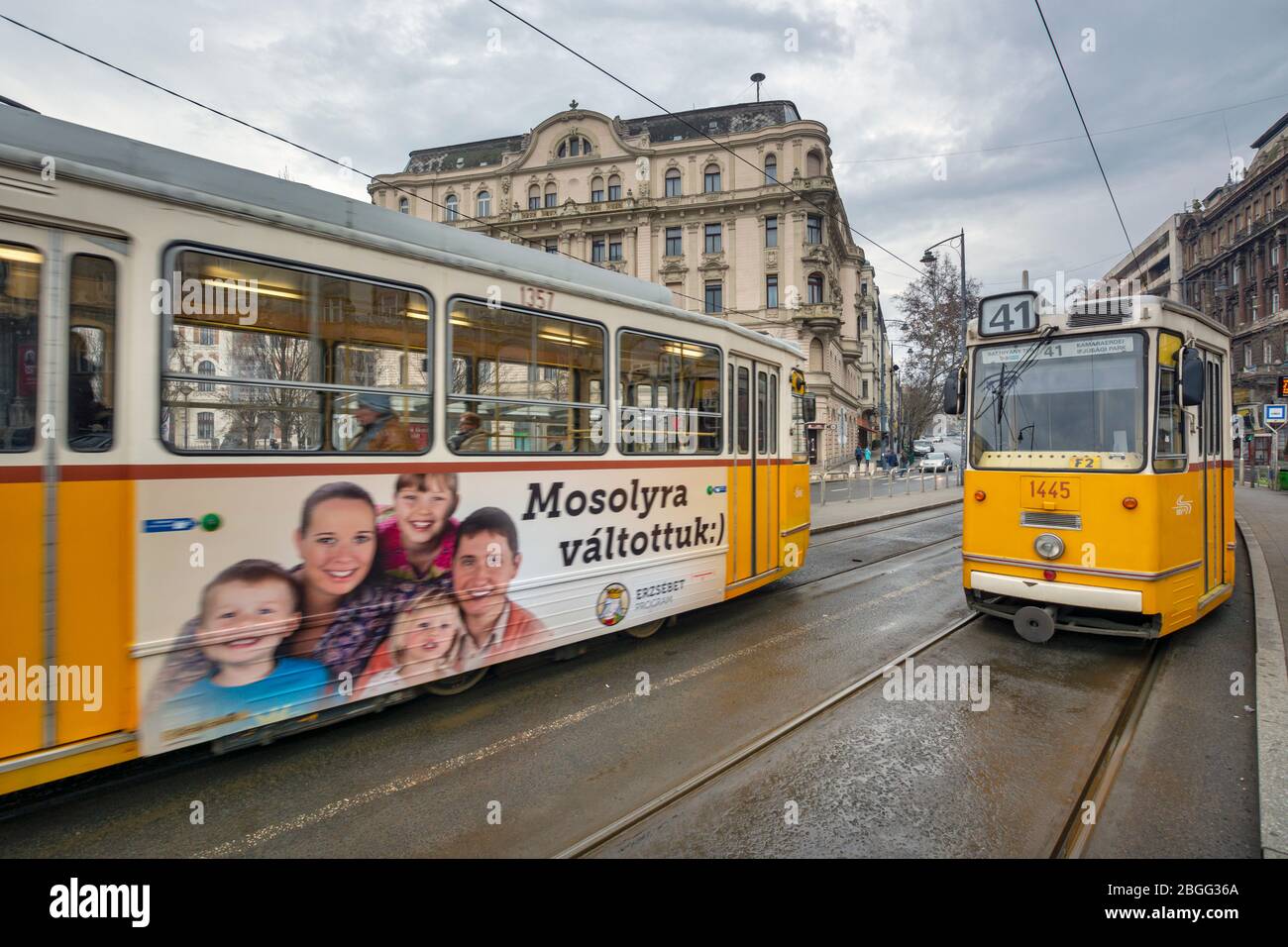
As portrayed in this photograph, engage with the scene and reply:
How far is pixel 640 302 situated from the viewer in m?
5.83

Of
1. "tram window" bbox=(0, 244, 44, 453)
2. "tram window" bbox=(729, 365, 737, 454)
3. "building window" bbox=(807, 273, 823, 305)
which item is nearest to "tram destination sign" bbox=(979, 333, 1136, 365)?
"tram window" bbox=(729, 365, 737, 454)

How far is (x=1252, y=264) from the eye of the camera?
156ft

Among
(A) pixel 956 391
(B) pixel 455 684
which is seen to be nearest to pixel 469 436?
(B) pixel 455 684

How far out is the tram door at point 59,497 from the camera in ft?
9.87

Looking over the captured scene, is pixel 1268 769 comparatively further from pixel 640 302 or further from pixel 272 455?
pixel 272 455

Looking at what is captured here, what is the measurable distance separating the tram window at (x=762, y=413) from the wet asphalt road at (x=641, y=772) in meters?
2.50

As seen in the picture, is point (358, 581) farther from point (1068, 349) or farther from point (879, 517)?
point (879, 517)

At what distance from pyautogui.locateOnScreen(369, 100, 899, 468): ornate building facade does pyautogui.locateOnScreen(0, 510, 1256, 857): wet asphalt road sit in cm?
3583

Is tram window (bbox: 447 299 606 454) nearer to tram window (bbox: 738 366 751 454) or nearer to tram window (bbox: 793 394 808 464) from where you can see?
tram window (bbox: 738 366 751 454)

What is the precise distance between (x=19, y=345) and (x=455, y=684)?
128 inches

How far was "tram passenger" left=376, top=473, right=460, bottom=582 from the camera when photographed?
421 centimetres

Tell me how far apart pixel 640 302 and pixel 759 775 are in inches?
154
